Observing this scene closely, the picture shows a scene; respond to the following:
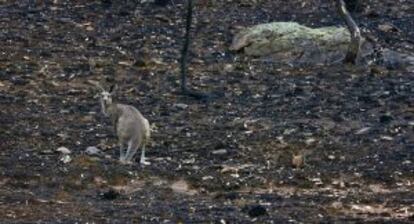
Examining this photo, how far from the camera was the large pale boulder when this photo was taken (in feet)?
70.0

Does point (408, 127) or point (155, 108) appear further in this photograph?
point (155, 108)

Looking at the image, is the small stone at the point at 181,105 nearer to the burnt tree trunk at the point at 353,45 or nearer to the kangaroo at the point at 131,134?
the kangaroo at the point at 131,134

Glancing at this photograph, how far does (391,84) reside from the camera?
17.9m

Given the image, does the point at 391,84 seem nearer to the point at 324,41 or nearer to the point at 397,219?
the point at 324,41

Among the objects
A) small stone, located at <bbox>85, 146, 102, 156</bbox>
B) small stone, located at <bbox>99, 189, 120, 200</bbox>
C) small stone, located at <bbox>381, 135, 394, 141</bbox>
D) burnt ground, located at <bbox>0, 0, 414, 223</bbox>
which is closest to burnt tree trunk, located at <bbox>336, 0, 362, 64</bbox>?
burnt ground, located at <bbox>0, 0, 414, 223</bbox>

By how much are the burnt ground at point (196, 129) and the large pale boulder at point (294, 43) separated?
24.2 inches

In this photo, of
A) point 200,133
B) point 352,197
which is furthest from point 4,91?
point 352,197

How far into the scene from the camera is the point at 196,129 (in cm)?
1510

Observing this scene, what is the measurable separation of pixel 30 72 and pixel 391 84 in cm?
643

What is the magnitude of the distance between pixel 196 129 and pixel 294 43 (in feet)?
24.0

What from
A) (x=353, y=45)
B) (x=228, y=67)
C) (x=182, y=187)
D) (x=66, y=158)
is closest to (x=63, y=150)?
(x=66, y=158)

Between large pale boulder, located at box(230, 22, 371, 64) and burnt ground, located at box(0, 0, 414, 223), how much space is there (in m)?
0.61

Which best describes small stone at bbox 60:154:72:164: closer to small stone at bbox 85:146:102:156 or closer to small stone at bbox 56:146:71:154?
small stone at bbox 56:146:71:154

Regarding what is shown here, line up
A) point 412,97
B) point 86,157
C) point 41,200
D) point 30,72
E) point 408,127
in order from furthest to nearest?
point 30,72
point 412,97
point 408,127
point 86,157
point 41,200
